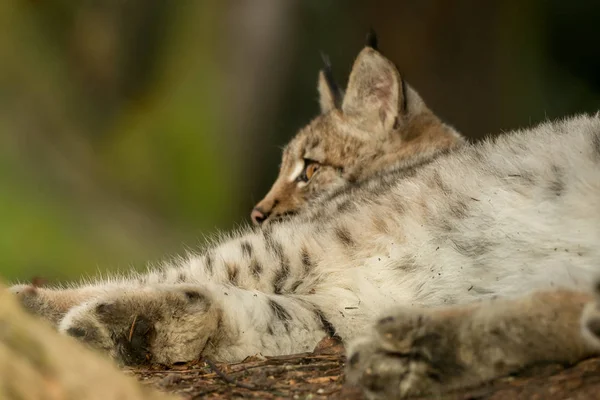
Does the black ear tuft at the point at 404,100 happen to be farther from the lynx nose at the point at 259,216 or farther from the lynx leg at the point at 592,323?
the lynx leg at the point at 592,323

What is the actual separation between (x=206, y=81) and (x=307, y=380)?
5.31 m

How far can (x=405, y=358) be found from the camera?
1945mm

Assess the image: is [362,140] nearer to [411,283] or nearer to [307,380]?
[411,283]

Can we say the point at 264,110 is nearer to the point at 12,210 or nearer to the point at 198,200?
the point at 198,200

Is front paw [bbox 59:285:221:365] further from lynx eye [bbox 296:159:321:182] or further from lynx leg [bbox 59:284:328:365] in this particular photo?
lynx eye [bbox 296:159:321:182]

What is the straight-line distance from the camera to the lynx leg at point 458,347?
1918mm

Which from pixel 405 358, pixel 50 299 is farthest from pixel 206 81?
pixel 405 358

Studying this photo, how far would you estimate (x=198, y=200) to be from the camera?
282 inches

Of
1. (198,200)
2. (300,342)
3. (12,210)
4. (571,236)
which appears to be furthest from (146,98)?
(571,236)

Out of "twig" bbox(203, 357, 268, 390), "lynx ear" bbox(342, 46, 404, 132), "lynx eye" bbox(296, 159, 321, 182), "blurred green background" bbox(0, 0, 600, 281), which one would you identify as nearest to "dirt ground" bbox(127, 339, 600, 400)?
"twig" bbox(203, 357, 268, 390)

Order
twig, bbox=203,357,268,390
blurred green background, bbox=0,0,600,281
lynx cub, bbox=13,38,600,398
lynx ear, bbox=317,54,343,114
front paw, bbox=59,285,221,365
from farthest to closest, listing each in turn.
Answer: blurred green background, bbox=0,0,600,281, lynx ear, bbox=317,54,343,114, front paw, bbox=59,285,221,365, twig, bbox=203,357,268,390, lynx cub, bbox=13,38,600,398

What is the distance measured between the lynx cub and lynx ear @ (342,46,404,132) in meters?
0.91

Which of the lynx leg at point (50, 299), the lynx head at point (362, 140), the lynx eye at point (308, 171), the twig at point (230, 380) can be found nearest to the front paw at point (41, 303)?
the lynx leg at point (50, 299)

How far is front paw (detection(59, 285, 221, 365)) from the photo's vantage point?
2.60 metres
